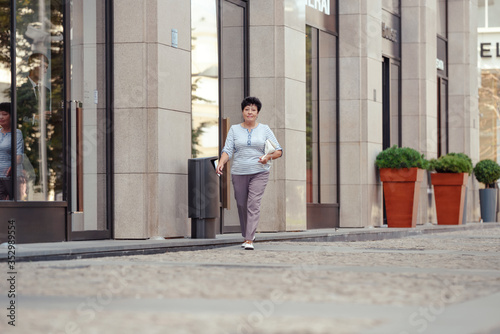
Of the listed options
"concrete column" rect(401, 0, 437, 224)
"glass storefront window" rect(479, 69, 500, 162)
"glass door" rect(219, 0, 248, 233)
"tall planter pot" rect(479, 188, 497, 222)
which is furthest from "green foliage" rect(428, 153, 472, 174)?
"glass storefront window" rect(479, 69, 500, 162)

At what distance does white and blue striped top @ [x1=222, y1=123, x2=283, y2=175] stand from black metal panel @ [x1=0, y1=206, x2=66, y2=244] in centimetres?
222

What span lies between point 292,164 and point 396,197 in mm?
4492

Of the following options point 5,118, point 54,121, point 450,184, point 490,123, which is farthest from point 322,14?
point 490,123

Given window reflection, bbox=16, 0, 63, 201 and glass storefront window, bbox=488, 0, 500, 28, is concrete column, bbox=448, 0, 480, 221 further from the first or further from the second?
glass storefront window, bbox=488, 0, 500, 28

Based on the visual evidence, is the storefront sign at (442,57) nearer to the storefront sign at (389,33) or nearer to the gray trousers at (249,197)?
the storefront sign at (389,33)

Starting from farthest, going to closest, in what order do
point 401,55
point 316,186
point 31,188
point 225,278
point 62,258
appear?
point 401,55
point 316,186
point 31,188
point 62,258
point 225,278

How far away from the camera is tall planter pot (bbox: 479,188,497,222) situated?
92.2ft

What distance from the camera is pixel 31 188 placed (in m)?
12.1

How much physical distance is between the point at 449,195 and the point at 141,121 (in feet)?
39.9

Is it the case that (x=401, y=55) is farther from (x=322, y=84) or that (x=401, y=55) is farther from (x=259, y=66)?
(x=259, y=66)

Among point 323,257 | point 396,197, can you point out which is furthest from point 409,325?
point 396,197

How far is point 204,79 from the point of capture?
1573 centimetres

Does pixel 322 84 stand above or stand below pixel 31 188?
above

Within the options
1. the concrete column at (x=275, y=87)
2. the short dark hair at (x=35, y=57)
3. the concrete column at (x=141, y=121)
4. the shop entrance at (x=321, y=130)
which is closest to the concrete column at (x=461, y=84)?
the shop entrance at (x=321, y=130)
